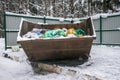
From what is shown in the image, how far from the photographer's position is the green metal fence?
14453 millimetres

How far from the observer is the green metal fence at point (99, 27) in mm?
14453

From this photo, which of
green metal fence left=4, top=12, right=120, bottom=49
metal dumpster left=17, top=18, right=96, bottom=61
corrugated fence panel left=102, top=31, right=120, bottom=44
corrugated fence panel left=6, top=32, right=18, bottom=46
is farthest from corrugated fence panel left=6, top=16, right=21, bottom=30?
metal dumpster left=17, top=18, right=96, bottom=61

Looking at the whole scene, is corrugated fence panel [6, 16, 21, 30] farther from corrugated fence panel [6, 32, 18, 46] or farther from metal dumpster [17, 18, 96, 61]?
metal dumpster [17, 18, 96, 61]

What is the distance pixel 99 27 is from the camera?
16.6 meters

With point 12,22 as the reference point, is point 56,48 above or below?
below

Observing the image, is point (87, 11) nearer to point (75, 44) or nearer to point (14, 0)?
point (14, 0)

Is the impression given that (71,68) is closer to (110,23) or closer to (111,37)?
(111,37)

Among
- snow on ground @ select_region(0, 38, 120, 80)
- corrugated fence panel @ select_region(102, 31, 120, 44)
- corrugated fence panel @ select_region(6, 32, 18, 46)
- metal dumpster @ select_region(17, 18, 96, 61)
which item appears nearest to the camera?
snow on ground @ select_region(0, 38, 120, 80)

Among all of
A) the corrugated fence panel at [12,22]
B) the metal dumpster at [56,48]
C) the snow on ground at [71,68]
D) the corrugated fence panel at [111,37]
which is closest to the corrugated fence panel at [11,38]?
the corrugated fence panel at [12,22]

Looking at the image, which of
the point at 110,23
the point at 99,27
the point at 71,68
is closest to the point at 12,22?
the point at 99,27

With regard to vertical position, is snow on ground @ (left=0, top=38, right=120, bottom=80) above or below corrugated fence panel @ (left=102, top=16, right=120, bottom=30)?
below

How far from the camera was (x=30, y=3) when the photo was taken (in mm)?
42906

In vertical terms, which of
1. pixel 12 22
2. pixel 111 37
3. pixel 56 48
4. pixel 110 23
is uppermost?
pixel 12 22

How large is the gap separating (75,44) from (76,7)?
112 feet
